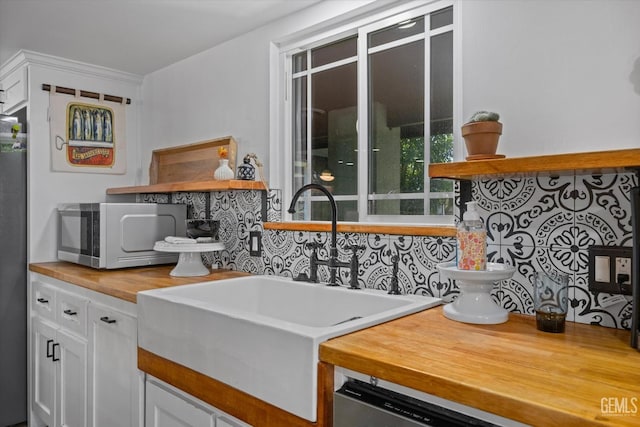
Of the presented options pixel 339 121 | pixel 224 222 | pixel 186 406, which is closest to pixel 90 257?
pixel 224 222

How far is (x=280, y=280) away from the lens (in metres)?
2.05

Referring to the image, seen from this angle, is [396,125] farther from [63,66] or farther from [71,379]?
[63,66]

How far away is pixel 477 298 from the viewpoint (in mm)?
1374

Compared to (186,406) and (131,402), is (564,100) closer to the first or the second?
(186,406)

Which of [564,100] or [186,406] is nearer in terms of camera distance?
[564,100]

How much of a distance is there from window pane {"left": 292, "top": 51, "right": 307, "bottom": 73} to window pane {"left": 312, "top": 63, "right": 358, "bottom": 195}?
10 centimetres

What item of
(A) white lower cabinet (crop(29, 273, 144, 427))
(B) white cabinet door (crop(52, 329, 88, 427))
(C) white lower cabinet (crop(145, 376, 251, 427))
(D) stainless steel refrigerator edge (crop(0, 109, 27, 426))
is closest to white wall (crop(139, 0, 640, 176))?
(C) white lower cabinet (crop(145, 376, 251, 427))

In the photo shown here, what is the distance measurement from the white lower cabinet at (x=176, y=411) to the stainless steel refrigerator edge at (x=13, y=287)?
1.56m

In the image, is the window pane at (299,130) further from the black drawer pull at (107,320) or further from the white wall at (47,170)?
the white wall at (47,170)

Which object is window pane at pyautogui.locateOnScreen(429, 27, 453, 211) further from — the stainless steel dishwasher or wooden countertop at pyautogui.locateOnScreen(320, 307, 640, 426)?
the stainless steel dishwasher

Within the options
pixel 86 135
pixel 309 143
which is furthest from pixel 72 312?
pixel 309 143

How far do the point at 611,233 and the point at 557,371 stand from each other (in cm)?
55

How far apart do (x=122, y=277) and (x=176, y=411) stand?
0.92 metres

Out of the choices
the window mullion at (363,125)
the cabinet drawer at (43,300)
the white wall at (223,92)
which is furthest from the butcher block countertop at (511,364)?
the cabinet drawer at (43,300)
